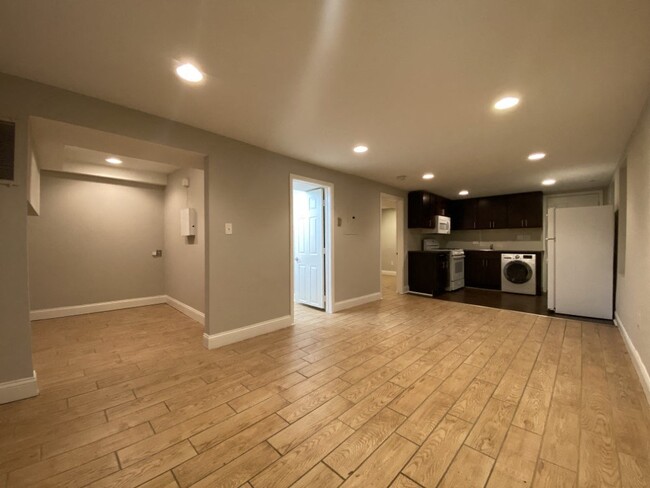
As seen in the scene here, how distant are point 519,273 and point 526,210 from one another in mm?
1537

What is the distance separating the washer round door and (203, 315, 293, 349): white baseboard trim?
509 centimetres

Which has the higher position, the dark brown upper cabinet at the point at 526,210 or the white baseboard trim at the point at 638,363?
the dark brown upper cabinet at the point at 526,210

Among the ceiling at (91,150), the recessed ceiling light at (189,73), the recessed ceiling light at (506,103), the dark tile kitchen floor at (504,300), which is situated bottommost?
the dark tile kitchen floor at (504,300)

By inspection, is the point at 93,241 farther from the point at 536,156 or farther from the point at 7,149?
the point at 536,156

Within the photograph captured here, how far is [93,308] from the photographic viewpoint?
430 centimetres

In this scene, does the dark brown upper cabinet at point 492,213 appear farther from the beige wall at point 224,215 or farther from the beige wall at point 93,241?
the beige wall at point 93,241

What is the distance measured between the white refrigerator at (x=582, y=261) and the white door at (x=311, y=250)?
3659 mm

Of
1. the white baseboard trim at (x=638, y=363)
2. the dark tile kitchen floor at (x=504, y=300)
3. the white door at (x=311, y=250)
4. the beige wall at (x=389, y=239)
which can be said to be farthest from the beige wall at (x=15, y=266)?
the beige wall at (x=389, y=239)

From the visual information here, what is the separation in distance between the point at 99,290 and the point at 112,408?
11.3 feet

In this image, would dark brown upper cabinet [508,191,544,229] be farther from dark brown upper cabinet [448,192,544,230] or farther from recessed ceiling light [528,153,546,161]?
recessed ceiling light [528,153,546,161]

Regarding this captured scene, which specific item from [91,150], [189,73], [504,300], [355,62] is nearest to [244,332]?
[189,73]

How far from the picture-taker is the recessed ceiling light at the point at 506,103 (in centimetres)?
209

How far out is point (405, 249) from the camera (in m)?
5.95

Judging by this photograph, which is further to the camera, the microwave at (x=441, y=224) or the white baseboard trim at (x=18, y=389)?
the microwave at (x=441, y=224)
